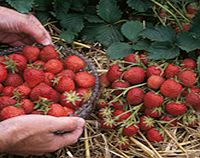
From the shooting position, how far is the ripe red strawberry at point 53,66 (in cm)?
155

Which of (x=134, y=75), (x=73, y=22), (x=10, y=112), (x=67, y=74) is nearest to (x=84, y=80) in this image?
(x=67, y=74)

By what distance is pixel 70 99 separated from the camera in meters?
1.45

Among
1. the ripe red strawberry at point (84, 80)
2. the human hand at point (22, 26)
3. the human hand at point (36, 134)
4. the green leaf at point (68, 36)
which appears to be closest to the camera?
the human hand at point (36, 134)

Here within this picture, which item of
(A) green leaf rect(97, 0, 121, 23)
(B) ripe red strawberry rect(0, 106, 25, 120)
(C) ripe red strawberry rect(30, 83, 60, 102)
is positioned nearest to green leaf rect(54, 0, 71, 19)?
(A) green leaf rect(97, 0, 121, 23)

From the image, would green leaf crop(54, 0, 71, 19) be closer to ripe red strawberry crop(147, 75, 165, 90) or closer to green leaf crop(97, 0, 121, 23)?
green leaf crop(97, 0, 121, 23)

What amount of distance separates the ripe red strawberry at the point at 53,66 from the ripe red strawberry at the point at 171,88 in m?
0.33

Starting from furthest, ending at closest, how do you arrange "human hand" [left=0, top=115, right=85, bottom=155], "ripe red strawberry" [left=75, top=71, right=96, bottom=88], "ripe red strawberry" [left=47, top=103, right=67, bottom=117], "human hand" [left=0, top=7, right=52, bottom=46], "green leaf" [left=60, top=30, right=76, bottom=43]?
1. "green leaf" [left=60, top=30, right=76, bottom=43]
2. "human hand" [left=0, top=7, right=52, bottom=46]
3. "ripe red strawberry" [left=75, top=71, right=96, bottom=88]
4. "ripe red strawberry" [left=47, top=103, right=67, bottom=117]
5. "human hand" [left=0, top=115, right=85, bottom=155]

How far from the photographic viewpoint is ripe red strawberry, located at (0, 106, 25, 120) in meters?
1.41

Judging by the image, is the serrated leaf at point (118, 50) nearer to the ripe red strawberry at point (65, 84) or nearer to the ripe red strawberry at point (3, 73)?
the ripe red strawberry at point (65, 84)

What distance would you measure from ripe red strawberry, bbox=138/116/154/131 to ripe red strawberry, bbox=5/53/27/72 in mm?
406

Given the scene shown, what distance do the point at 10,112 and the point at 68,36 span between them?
480 millimetres

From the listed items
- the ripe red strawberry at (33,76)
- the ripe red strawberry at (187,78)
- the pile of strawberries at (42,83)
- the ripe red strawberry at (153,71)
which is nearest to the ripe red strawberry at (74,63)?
the pile of strawberries at (42,83)

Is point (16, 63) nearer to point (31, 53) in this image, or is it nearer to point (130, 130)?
point (31, 53)

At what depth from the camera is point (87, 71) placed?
1619mm
